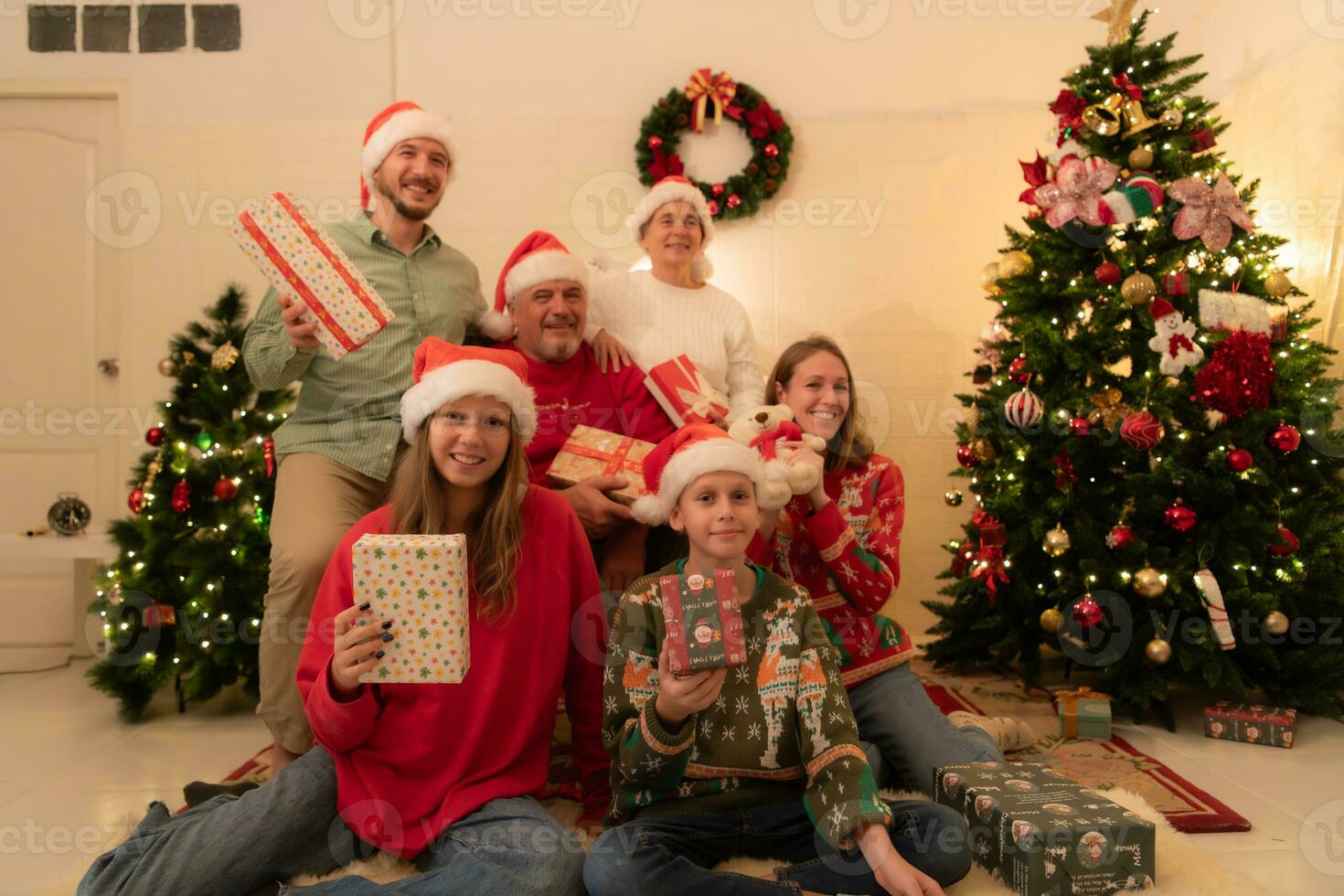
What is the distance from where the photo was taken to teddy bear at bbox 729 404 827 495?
2467 mm

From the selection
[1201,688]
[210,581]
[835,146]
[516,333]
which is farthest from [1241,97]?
[210,581]

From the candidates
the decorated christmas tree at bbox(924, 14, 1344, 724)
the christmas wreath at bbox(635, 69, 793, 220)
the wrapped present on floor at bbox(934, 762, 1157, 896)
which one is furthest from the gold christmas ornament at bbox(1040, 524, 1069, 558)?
the christmas wreath at bbox(635, 69, 793, 220)

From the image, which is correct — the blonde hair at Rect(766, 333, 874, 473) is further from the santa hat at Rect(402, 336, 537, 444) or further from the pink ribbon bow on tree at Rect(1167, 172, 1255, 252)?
the pink ribbon bow on tree at Rect(1167, 172, 1255, 252)

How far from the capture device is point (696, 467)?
2.31 meters

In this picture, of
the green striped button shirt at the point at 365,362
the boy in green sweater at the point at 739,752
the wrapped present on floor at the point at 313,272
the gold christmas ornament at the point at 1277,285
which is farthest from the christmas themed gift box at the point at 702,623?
the gold christmas ornament at the point at 1277,285

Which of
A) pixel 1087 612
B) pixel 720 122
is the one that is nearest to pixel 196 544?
pixel 720 122

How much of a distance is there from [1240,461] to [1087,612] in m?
0.72

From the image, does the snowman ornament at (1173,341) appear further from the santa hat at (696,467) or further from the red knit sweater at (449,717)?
the red knit sweater at (449,717)

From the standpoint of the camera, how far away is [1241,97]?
455cm

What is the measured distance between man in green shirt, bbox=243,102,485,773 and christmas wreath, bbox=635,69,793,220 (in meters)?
1.65

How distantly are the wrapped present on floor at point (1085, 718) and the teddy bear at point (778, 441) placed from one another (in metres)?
1.52

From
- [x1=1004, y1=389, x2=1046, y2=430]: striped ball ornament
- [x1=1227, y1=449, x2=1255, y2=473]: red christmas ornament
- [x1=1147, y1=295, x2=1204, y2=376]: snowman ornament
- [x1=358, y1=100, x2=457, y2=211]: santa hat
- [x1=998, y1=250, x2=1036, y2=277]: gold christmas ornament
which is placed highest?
[x1=358, y1=100, x2=457, y2=211]: santa hat

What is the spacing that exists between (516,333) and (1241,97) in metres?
3.49

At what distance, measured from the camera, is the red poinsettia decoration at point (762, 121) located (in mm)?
4891
